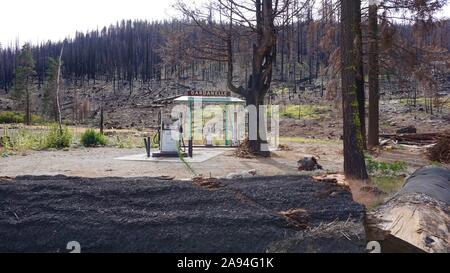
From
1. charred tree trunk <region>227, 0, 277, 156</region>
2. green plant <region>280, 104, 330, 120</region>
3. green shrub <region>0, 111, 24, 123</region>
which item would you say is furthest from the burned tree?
green shrub <region>0, 111, 24, 123</region>

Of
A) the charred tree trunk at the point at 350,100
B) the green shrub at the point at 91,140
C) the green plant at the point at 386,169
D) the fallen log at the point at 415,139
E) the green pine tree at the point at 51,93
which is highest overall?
the green pine tree at the point at 51,93

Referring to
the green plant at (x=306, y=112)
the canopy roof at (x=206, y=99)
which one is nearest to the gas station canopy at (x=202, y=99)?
the canopy roof at (x=206, y=99)

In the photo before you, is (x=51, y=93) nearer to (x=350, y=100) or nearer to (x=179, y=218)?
(x=350, y=100)

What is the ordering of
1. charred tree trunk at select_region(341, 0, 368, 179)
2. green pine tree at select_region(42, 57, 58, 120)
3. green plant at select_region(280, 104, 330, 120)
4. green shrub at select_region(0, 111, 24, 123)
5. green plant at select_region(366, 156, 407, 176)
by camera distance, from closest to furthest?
charred tree trunk at select_region(341, 0, 368, 179) < green plant at select_region(366, 156, 407, 176) < green plant at select_region(280, 104, 330, 120) < green shrub at select_region(0, 111, 24, 123) < green pine tree at select_region(42, 57, 58, 120)

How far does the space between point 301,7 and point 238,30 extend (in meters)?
2.48

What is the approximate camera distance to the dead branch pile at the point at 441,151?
1372 centimetres

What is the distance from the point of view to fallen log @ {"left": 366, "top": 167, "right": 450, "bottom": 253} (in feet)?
12.4

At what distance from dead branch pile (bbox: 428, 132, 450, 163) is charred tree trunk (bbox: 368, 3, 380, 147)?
355cm

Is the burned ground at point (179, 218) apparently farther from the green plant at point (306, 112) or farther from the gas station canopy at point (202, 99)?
the green plant at point (306, 112)

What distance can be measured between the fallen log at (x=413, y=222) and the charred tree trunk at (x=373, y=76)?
34.6 ft

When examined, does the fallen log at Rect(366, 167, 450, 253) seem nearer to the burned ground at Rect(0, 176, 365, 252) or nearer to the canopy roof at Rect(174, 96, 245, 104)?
the burned ground at Rect(0, 176, 365, 252)

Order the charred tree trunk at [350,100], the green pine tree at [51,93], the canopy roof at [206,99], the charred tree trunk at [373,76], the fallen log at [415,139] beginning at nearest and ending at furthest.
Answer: the charred tree trunk at [350,100]
the charred tree trunk at [373,76]
the canopy roof at [206,99]
the fallen log at [415,139]
the green pine tree at [51,93]

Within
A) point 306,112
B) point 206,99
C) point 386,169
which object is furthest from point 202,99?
point 306,112
